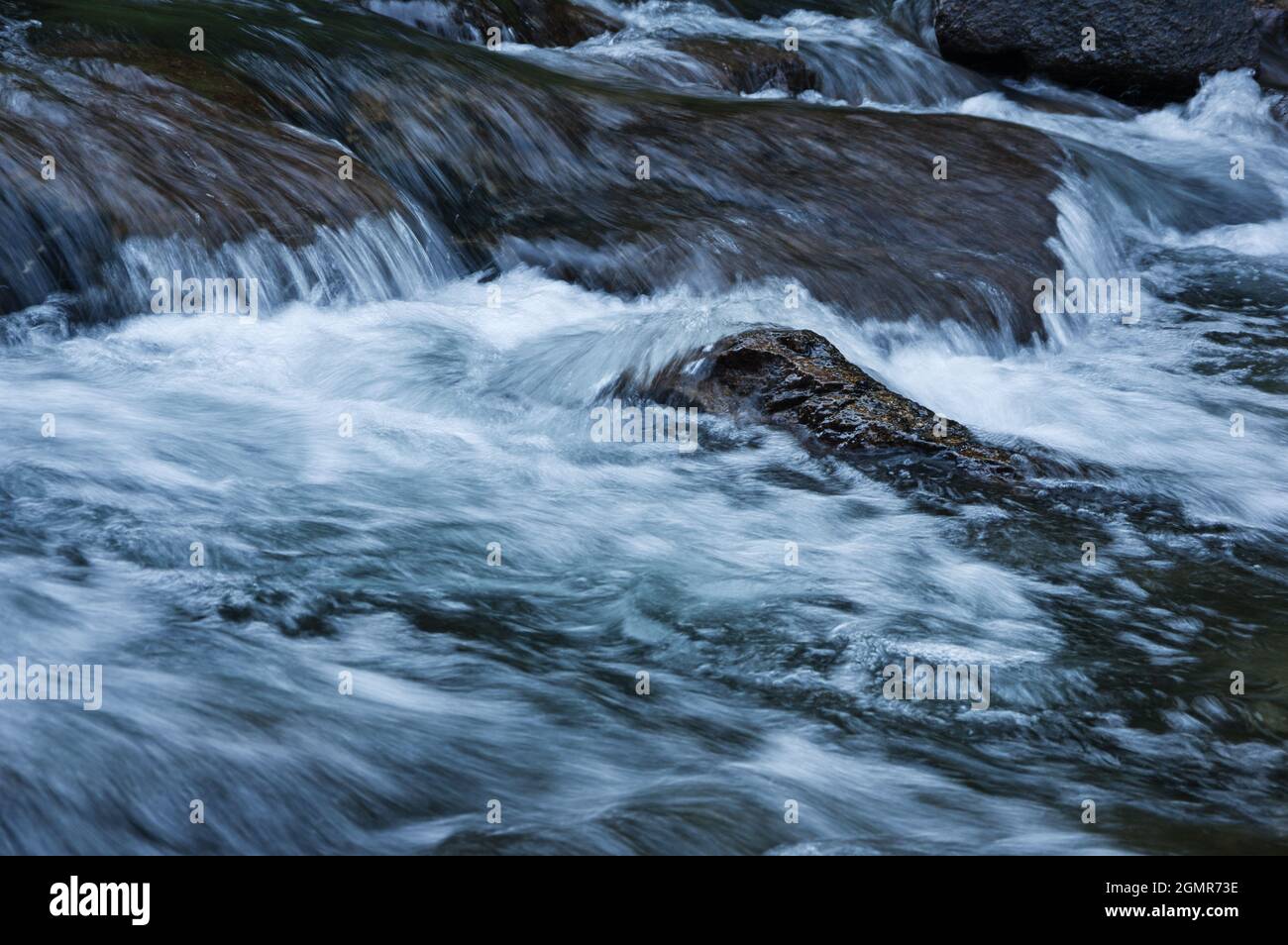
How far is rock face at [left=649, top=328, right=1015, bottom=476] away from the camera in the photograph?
529cm

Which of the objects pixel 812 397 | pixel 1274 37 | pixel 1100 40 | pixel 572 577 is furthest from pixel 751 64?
pixel 1274 37

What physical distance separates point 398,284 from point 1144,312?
4419mm

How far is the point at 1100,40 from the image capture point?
40.8 feet

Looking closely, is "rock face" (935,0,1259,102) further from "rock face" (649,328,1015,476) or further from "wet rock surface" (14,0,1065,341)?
"rock face" (649,328,1015,476)

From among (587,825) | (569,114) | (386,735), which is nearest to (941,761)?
(587,825)

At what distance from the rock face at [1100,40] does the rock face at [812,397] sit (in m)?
8.05

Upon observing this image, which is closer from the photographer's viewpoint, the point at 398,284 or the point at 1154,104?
the point at 398,284

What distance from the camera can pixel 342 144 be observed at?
24.3 ft

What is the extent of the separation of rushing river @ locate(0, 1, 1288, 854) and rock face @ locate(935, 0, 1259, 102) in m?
5.50

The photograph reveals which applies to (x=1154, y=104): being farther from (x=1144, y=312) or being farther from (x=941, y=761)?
(x=941, y=761)

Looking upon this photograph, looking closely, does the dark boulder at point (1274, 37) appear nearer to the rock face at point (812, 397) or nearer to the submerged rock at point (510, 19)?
the submerged rock at point (510, 19)

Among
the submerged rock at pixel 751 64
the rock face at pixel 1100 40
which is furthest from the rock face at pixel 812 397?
the rock face at pixel 1100 40

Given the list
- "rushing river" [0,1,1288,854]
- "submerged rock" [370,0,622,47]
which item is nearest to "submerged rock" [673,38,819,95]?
"submerged rock" [370,0,622,47]

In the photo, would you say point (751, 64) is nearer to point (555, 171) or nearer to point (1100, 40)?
point (555, 171)
